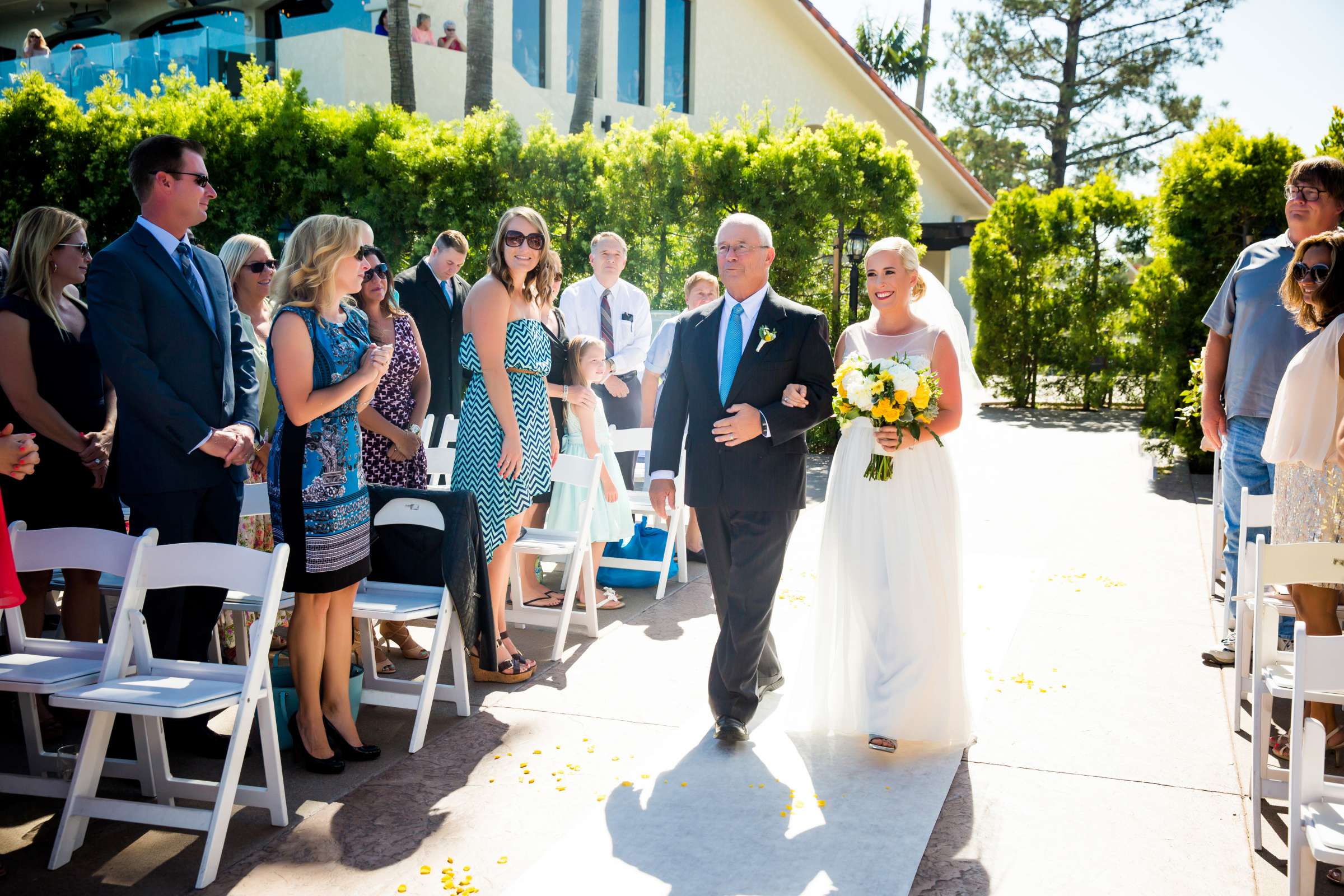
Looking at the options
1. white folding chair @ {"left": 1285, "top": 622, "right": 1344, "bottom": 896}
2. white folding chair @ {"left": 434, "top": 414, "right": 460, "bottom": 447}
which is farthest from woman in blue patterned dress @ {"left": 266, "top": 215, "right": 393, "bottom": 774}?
white folding chair @ {"left": 1285, "top": 622, "right": 1344, "bottom": 896}

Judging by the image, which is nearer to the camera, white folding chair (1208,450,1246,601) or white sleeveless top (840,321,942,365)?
white sleeveless top (840,321,942,365)

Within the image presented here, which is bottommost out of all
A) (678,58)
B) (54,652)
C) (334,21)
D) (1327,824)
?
(1327,824)

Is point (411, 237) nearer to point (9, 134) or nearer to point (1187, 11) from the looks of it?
point (9, 134)

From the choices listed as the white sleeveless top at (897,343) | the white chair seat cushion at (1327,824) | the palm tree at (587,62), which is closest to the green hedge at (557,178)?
the palm tree at (587,62)

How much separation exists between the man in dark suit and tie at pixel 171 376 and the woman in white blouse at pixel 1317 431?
14.3 feet

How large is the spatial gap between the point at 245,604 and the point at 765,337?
2556 millimetres

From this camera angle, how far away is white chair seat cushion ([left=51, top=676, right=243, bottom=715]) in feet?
11.3

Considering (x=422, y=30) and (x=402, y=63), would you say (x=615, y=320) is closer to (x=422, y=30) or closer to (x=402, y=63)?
(x=402, y=63)

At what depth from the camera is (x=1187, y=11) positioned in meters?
28.7

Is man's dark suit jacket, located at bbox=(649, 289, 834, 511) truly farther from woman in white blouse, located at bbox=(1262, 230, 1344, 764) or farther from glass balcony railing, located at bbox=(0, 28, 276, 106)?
glass balcony railing, located at bbox=(0, 28, 276, 106)

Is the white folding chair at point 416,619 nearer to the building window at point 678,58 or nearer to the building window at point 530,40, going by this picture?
the building window at point 530,40

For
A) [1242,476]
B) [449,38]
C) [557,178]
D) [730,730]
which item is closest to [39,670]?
[730,730]

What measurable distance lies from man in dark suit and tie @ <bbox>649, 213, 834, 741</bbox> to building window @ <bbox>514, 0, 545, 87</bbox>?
48.2 ft

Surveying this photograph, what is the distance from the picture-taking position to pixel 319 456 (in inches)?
167
